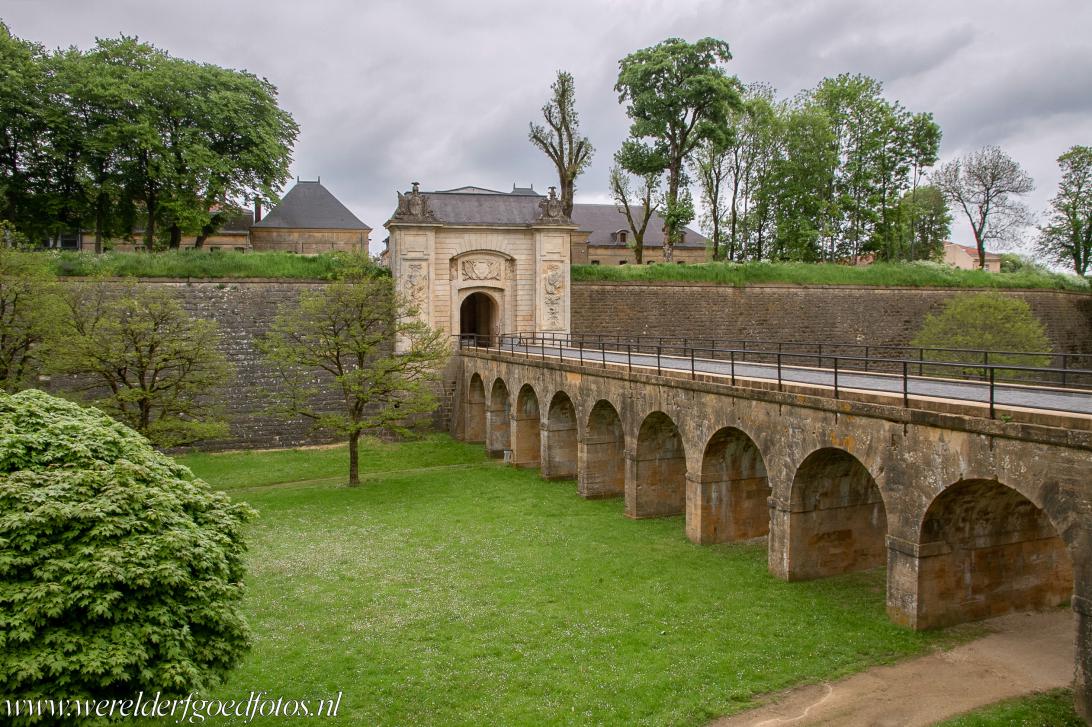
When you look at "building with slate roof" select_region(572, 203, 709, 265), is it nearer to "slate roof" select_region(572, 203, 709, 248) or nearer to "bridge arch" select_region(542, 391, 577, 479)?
"slate roof" select_region(572, 203, 709, 248)

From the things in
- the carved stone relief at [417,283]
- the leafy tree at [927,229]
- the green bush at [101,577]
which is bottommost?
the green bush at [101,577]

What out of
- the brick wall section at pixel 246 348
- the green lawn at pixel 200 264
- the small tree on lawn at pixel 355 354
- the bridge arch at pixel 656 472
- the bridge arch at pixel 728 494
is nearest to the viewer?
the bridge arch at pixel 728 494

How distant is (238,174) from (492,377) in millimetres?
14512

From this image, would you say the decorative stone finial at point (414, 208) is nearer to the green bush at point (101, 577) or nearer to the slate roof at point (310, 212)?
the slate roof at point (310, 212)

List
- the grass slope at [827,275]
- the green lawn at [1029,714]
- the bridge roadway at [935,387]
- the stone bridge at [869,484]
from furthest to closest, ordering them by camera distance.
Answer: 1. the grass slope at [827,275]
2. the bridge roadway at [935,387]
3. the stone bridge at [869,484]
4. the green lawn at [1029,714]

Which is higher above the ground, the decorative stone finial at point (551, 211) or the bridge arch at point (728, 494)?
the decorative stone finial at point (551, 211)

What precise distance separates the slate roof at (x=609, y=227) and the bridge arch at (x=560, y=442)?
90.9 feet

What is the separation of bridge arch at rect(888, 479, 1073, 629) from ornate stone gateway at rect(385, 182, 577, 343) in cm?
1841

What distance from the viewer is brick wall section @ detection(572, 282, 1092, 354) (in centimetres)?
2984

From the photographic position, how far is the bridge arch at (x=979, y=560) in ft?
30.8

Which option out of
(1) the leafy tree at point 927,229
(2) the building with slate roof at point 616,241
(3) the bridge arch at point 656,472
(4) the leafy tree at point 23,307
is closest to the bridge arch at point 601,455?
(3) the bridge arch at point 656,472

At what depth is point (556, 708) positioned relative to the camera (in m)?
8.13

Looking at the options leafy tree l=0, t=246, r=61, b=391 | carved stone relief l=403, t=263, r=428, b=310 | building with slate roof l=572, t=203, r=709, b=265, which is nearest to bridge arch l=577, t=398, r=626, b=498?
carved stone relief l=403, t=263, r=428, b=310

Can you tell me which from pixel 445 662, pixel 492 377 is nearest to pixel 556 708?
pixel 445 662
